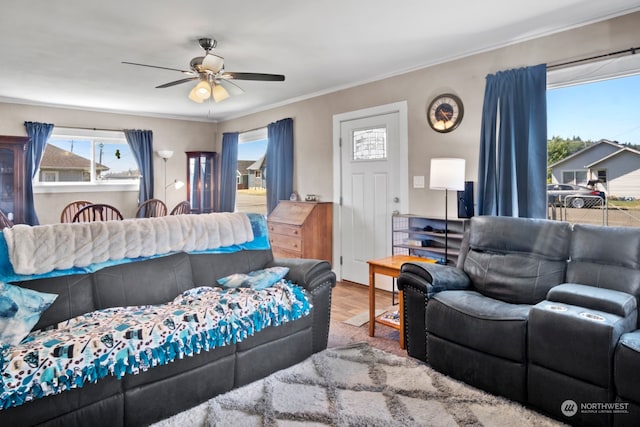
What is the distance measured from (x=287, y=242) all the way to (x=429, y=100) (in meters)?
2.27

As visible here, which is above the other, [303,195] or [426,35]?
[426,35]

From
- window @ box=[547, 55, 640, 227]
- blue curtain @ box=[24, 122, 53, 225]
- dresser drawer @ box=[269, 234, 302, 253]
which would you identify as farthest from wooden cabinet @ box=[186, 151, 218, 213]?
window @ box=[547, 55, 640, 227]

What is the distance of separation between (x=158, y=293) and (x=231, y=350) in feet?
2.13

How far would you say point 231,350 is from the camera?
7.22 feet

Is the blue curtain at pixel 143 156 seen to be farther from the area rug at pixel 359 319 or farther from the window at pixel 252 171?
the area rug at pixel 359 319

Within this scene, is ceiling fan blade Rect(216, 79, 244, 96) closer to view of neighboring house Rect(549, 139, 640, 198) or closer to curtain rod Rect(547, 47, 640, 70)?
curtain rod Rect(547, 47, 640, 70)

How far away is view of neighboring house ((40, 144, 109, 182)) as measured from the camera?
5579 millimetres

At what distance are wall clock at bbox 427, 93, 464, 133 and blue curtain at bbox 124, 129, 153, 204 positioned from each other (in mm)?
4531

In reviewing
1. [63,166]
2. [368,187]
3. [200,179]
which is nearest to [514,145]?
[368,187]

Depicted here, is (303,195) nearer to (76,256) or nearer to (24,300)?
(76,256)

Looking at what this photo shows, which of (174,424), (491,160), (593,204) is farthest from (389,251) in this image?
(174,424)

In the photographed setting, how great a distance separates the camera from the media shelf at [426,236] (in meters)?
3.46

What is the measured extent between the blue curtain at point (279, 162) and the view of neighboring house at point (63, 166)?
8.85ft

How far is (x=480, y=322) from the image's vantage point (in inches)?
86.0
